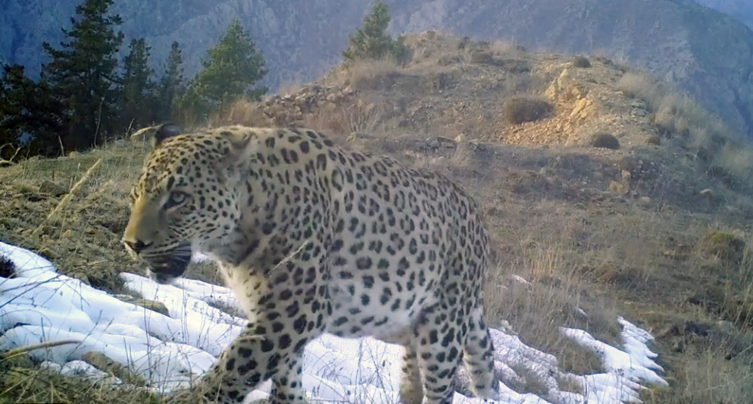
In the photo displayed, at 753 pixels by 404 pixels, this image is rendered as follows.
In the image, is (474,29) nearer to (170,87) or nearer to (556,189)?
(170,87)

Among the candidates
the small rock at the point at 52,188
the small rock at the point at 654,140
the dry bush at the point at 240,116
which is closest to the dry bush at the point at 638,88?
the small rock at the point at 654,140

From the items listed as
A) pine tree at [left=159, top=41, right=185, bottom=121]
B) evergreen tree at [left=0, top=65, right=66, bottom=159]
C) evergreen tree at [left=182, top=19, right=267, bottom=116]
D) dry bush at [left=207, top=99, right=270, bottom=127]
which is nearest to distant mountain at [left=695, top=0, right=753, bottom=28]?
evergreen tree at [left=182, top=19, right=267, bottom=116]

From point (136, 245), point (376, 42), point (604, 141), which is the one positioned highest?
point (136, 245)

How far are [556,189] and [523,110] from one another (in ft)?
25.9

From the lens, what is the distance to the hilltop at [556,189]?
31.8ft

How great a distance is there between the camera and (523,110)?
2755 cm

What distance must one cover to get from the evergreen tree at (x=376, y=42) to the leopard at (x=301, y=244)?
29371mm

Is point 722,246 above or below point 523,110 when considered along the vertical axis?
below

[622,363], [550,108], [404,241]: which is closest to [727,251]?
[622,363]

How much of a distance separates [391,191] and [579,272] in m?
9.62

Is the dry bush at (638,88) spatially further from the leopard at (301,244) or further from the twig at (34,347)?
the twig at (34,347)

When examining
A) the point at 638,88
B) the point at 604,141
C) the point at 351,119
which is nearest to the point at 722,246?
the point at 604,141

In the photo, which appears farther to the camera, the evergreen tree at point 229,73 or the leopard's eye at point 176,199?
the evergreen tree at point 229,73

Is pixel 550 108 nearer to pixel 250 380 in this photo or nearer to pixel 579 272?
pixel 579 272
